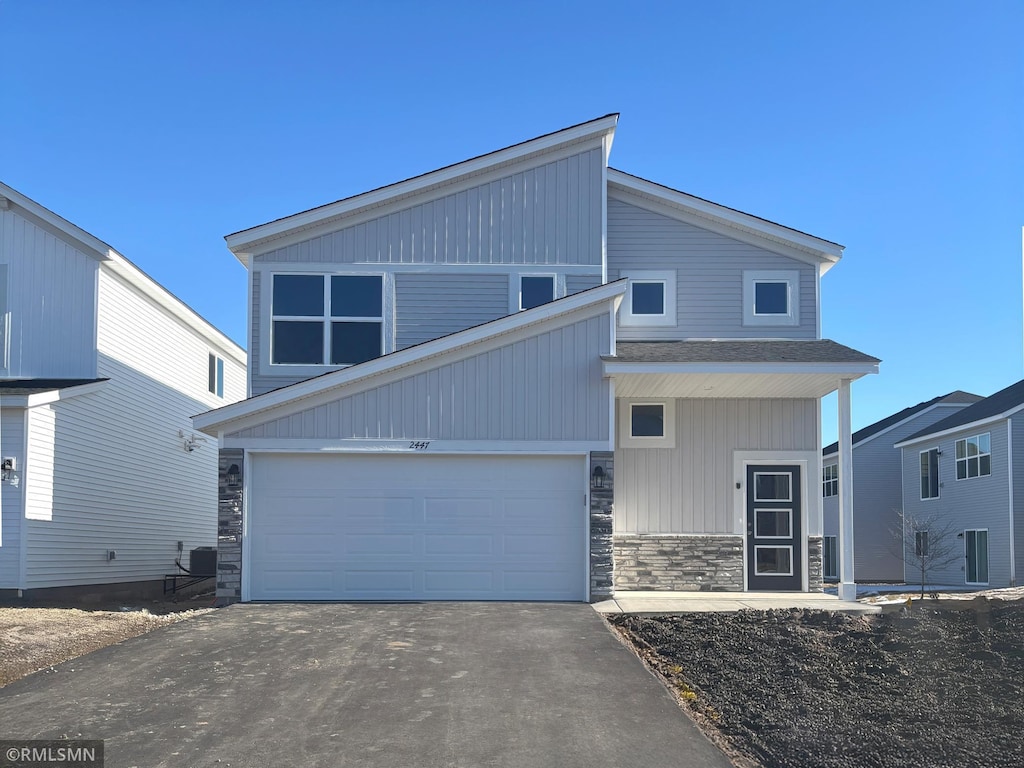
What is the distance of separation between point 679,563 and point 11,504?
422 inches

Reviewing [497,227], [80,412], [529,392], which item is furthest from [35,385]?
[529,392]

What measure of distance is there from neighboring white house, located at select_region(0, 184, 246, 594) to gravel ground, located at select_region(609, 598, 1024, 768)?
979cm

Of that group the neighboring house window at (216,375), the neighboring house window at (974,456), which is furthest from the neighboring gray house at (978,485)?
the neighboring house window at (216,375)

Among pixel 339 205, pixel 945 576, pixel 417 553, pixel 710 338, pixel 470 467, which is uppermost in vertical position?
pixel 339 205

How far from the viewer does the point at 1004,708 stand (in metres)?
7.59

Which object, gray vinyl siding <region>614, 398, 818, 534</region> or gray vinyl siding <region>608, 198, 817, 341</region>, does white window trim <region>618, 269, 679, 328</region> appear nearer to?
gray vinyl siding <region>608, 198, 817, 341</region>

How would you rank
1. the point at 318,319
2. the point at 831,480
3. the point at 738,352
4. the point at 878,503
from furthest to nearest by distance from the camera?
the point at 831,480 < the point at 878,503 < the point at 318,319 < the point at 738,352

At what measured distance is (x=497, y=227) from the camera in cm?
1623

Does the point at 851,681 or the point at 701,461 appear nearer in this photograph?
the point at 851,681

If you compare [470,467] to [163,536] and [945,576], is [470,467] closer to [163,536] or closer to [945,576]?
[163,536]

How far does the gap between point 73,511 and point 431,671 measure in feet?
34.0

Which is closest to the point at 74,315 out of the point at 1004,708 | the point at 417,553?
the point at 417,553

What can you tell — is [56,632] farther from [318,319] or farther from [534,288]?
[534,288]

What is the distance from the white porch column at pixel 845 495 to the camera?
45.4 ft
